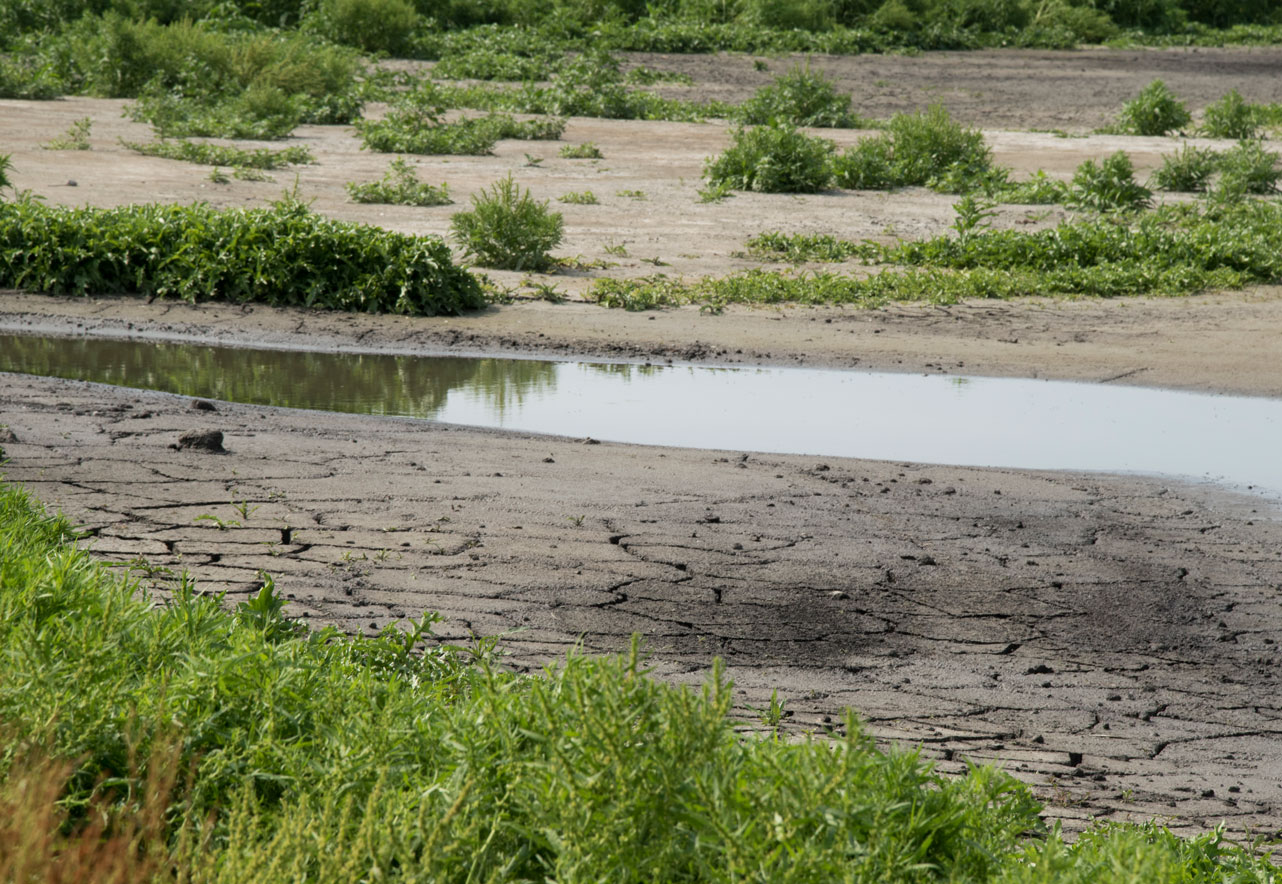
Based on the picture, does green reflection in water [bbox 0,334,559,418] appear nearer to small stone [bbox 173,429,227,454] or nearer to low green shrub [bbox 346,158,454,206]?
small stone [bbox 173,429,227,454]

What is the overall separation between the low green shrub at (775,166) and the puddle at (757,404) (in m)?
6.96

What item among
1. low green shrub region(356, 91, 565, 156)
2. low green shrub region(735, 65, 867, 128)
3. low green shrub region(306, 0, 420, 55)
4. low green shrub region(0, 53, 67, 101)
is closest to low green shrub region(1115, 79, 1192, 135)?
low green shrub region(735, 65, 867, 128)

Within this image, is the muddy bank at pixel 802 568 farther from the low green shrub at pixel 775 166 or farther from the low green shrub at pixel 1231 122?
the low green shrub at pixel 1231 122

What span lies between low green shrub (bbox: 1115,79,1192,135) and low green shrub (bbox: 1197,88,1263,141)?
1.35 feet

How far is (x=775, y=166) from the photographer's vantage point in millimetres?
16562

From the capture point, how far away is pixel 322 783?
9.75 feet

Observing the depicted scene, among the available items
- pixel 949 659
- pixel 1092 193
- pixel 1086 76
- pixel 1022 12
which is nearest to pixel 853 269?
pixel 1092 193

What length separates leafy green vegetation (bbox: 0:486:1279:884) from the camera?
2.60 meters

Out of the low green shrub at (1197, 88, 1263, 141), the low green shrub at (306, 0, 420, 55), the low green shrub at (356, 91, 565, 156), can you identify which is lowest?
the low green shrub at (356, 91, 565, 156)

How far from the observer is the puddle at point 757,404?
8094 mm

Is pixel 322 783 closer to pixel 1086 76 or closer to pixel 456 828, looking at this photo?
pixel 456 828

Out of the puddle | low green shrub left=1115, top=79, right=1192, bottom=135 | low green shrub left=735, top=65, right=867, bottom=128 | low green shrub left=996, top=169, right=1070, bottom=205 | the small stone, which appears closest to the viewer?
the small stone

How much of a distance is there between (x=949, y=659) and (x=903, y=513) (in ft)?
5.74

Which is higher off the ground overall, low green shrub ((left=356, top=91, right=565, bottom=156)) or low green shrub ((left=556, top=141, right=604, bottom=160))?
low green shrub ((left=356, top=91, right=565, bottom=156))
